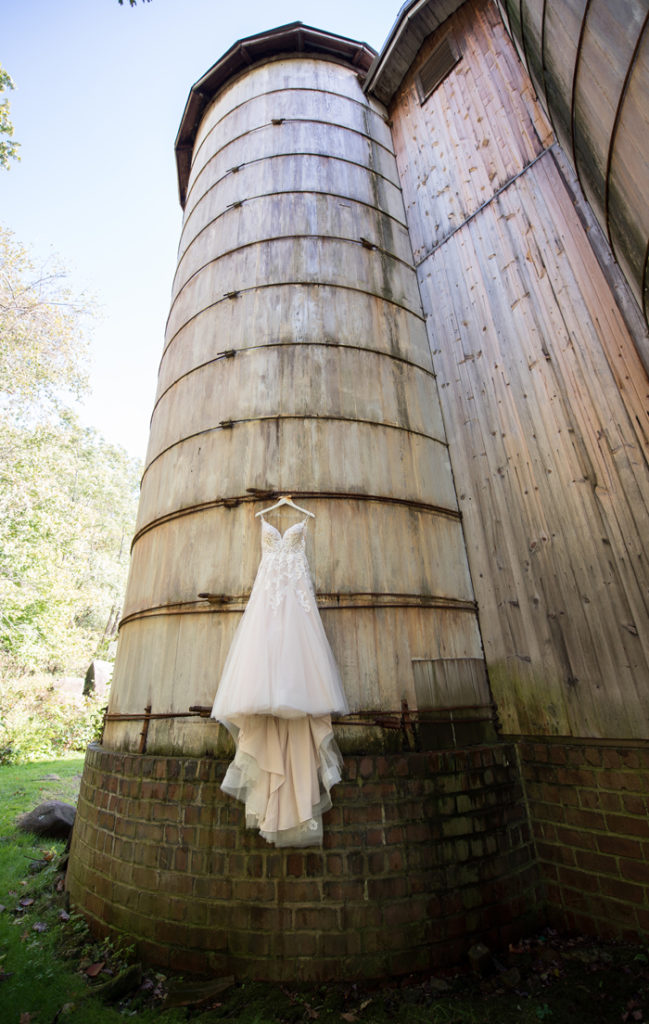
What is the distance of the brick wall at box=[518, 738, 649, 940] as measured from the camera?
7.95 feet

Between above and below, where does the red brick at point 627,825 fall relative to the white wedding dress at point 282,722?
below

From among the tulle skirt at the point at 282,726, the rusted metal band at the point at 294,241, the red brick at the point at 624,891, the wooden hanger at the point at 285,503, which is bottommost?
the red brick at the point at 624,891

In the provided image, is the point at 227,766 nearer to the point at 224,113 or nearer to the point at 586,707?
the point at 586,707

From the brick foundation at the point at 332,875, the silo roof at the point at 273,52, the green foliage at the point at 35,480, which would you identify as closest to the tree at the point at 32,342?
the green foliage at the point at 35,480

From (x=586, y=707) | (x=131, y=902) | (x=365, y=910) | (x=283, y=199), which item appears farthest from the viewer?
(x=283, y=199)

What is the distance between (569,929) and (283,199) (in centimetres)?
610

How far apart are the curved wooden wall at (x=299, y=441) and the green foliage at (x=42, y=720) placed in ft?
21.7

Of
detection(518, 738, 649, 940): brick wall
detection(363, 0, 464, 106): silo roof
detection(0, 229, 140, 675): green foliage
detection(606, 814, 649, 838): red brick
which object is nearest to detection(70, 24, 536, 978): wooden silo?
detection(518, 738, 649, 940): brick wall

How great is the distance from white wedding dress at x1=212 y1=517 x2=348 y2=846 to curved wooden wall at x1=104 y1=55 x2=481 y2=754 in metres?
Result: 0.43

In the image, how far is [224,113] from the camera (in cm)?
596

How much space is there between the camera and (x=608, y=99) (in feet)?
6.44

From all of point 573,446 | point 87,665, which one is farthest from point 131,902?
point 87,665

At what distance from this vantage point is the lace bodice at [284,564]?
267 centimetres

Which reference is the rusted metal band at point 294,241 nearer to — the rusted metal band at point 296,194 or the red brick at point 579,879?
the rusted metal band at point 296,194
